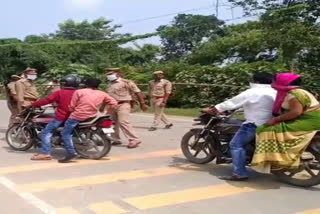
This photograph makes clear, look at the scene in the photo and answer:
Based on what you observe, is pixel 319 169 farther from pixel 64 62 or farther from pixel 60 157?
pixel 64 62

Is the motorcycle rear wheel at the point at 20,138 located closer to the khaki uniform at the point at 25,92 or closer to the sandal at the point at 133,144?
the khaki uniform at the point at 25,92

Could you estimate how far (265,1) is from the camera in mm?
30672

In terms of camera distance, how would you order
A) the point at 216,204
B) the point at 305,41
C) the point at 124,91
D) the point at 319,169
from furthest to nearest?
the point at 305,41 < the point at 124,91 < the point at 319,169 < the point at 216,204

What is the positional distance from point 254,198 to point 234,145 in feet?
→ 3.55

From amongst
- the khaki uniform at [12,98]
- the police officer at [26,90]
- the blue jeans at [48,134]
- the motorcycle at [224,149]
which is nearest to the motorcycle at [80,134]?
the blue jeans at [48,134]

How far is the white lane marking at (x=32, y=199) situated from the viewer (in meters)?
5.74

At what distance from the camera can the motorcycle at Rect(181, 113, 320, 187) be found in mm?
6738

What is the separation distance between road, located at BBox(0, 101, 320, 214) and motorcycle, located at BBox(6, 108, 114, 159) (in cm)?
31

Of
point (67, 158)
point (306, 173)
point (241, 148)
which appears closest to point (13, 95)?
point (67, 158)

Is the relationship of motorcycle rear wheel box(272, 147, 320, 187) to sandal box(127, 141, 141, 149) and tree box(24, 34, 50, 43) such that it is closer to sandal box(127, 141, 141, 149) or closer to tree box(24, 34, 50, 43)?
sandal box(127, 141, 141, 149)

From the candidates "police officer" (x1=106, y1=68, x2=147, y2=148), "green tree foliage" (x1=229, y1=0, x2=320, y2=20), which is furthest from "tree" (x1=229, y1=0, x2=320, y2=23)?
"police officer" (x1=106, y1=68, x2=147, y2=148)

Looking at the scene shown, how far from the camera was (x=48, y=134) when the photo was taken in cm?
880

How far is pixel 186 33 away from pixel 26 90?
41396 millimetres

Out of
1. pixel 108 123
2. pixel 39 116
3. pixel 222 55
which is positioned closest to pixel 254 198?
pixel 108 123
